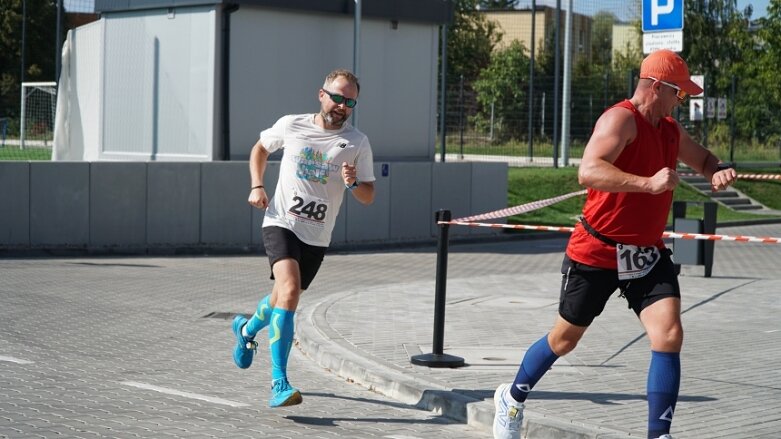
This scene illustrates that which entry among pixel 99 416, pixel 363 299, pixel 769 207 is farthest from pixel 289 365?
pixel 769 207

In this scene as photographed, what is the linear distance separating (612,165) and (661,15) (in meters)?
9.00

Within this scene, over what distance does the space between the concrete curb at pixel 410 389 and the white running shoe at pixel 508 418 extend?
0.29 metres

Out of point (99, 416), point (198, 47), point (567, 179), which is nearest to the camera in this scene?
point (99, 416)

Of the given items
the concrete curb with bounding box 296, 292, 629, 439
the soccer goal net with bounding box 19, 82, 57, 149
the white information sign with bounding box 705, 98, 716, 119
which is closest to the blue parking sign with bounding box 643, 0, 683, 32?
the concrete curb with bounding box 296, 292, 629, 439

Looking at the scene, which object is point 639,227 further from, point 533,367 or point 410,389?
point 410,389

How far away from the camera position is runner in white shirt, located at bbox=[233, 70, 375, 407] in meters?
7.22

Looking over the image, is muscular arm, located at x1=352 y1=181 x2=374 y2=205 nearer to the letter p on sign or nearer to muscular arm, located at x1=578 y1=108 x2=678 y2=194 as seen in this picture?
muscular arm, located at x1=578 y1=108 x2=678 y2=194

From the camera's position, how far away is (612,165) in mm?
5695

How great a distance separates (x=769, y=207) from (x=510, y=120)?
7.04 m

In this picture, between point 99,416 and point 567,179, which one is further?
point 567,179

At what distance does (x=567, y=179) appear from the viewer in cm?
2917

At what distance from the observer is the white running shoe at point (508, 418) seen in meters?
6.39

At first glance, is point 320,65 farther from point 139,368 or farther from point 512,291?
point 139,368

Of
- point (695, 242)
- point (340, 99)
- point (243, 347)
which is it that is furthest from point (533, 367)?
point (695, 242)
